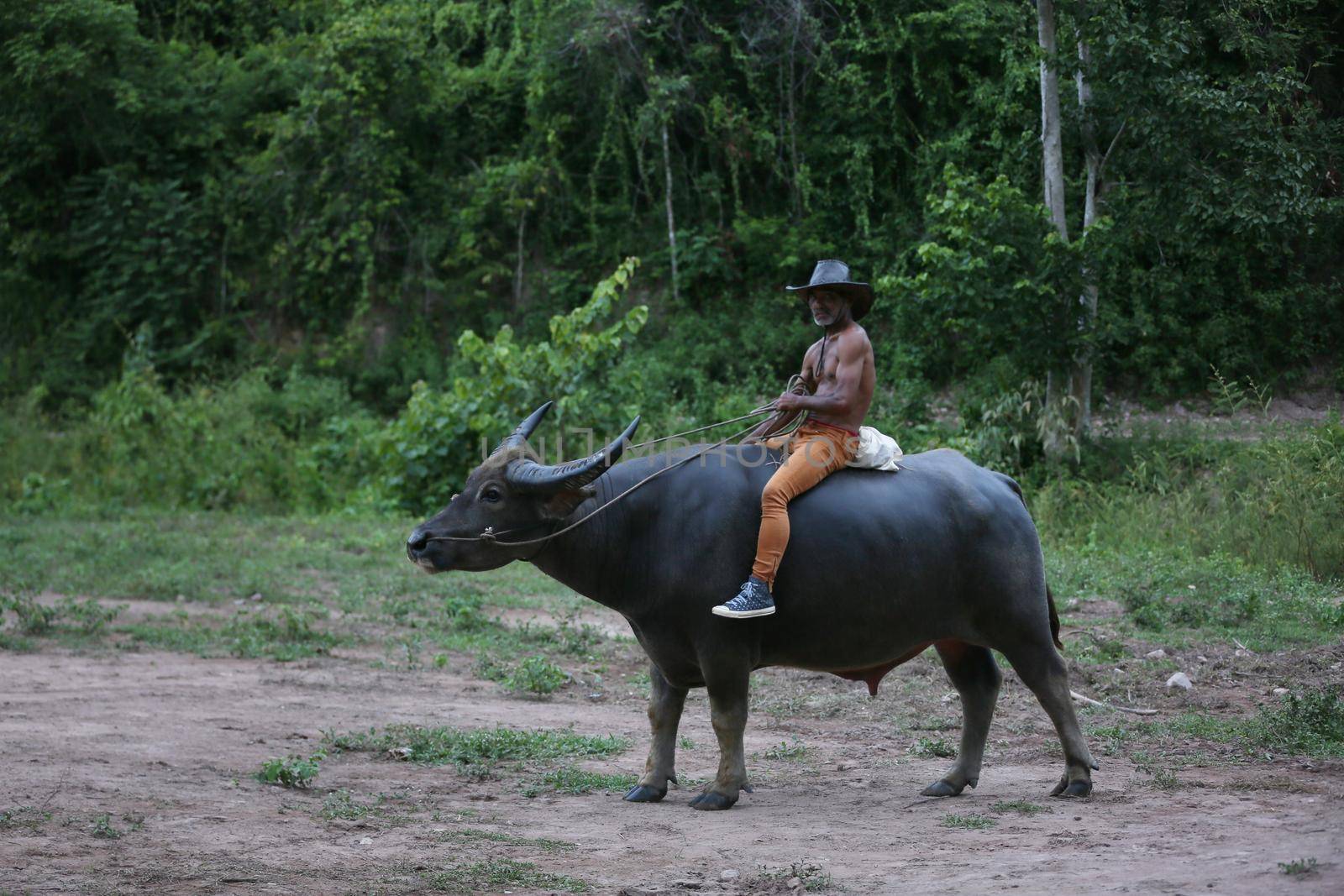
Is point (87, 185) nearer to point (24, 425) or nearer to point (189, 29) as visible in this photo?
point (189, 29)

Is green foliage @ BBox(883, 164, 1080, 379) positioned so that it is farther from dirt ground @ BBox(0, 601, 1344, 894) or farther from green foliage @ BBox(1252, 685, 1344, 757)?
green foliage @ BBox(1252, 685, 1344, 757)

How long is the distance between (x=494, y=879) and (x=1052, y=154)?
1152 centimetres

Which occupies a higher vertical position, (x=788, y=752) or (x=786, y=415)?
(x=786, y=415)

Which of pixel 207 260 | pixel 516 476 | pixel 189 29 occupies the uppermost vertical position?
pixel 189 29

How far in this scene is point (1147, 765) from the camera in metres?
6.11

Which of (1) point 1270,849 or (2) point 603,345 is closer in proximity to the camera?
(1) point 1270,849

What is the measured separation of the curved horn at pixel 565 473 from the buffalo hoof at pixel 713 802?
5.06 ft

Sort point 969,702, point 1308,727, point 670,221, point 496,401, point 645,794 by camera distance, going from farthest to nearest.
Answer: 1. point 670,221
2. point 496,401
3. point 1308,727
4. point 969,702
5. point 645,794

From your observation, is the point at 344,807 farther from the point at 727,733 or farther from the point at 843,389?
the point at 843,389

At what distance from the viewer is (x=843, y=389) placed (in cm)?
578

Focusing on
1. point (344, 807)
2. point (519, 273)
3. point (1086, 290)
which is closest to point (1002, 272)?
point (1086, 290)

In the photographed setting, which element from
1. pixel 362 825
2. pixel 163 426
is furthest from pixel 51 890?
pixel 163 426

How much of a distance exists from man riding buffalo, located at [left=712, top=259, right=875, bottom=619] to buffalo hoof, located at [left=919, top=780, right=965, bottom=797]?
3.89ft

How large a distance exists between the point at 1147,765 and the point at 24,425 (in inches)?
731
